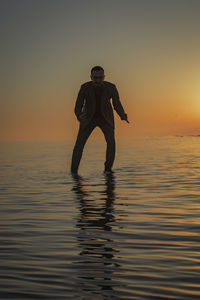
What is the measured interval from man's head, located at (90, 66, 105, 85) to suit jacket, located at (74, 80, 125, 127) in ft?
0.58

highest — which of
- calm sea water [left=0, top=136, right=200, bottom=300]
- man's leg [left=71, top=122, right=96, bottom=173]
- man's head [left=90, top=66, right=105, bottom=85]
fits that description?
man's head [left=90, top=66, right=105, bottom=85]

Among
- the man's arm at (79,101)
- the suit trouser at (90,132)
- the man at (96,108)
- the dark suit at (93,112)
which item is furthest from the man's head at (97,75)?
the suit trouser at (90,132)

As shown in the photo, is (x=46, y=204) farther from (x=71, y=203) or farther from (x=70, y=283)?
(x=70, y=283)

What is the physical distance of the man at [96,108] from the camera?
12328 millimetres

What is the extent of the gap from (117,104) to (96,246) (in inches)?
337

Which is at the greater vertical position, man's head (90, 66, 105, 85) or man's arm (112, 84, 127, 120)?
man's head (90, 66, 105, 85)

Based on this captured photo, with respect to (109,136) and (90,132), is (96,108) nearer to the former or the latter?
(90,132)

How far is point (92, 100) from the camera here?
1234 centimetres

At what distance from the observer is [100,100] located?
12.4 m

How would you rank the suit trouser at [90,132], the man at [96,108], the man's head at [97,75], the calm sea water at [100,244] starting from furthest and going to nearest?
the suit trouser at [90,132]
the man at [96,108]
the man's head at [97,75]
the calm sea water at [100,244]

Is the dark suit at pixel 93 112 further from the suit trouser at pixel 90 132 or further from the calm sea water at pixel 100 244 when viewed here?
the calm sea water at pixel 100 244

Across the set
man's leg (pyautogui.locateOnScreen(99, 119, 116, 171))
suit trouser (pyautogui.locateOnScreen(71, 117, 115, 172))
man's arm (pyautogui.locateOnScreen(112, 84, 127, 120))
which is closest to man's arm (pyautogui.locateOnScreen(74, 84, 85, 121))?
suit trouser (pyautogui.locateOnScreen(71, 117, 115, 172))

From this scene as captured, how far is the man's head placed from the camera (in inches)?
477

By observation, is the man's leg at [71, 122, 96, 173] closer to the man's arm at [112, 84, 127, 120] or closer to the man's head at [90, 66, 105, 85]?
the man's arm at [112, 84, 127, 120]
